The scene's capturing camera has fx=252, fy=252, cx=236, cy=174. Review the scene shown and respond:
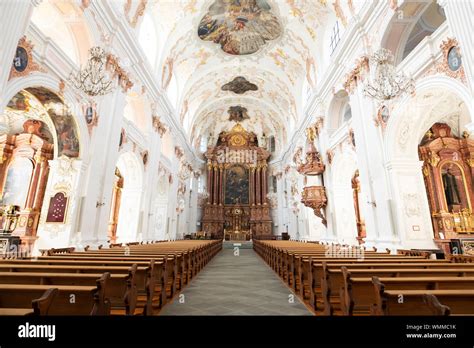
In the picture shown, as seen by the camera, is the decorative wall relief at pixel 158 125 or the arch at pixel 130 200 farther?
the decorative wall relief at pixel 158 125

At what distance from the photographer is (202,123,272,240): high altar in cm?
2584

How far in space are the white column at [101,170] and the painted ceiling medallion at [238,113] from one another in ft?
57.5

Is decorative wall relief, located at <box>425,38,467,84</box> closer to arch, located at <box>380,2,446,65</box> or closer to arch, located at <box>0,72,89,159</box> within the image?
arch, located at <box>380,2,446,65</box>

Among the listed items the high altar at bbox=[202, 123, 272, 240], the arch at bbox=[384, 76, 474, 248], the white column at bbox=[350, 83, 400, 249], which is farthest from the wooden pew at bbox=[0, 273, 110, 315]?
the high altar at bbox=[202, 123, 272, 240]

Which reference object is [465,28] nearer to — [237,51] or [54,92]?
[54,92]

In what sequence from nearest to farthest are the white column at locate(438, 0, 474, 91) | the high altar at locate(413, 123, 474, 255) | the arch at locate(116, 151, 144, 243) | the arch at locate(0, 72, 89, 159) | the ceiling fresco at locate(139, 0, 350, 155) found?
the white column at locate(438, 0, 474, 91), the arch at locate(0, 72, 89, 159), the high altar at locate(413, 123, 474, 255), the arch at locate(116, 151, 144, 243), the ceiling fresco at locate(139, 0, 350, 155)

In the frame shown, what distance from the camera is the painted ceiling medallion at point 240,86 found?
21172 mm

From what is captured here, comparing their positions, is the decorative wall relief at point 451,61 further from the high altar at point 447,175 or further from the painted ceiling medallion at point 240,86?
the painted ceiling medallion at point 240,86

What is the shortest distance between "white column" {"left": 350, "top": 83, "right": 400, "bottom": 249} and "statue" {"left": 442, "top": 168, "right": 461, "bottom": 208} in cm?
455

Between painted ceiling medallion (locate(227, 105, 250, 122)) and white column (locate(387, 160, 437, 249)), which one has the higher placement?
painted ceiling medallion (locate(227, 105, 250, 122))

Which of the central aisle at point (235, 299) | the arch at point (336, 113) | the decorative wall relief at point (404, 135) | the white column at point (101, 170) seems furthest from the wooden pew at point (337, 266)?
the arch at point (336, 113)

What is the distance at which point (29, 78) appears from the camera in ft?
20.4

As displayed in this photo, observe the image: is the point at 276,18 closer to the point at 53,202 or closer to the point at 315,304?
the point at 53,202
